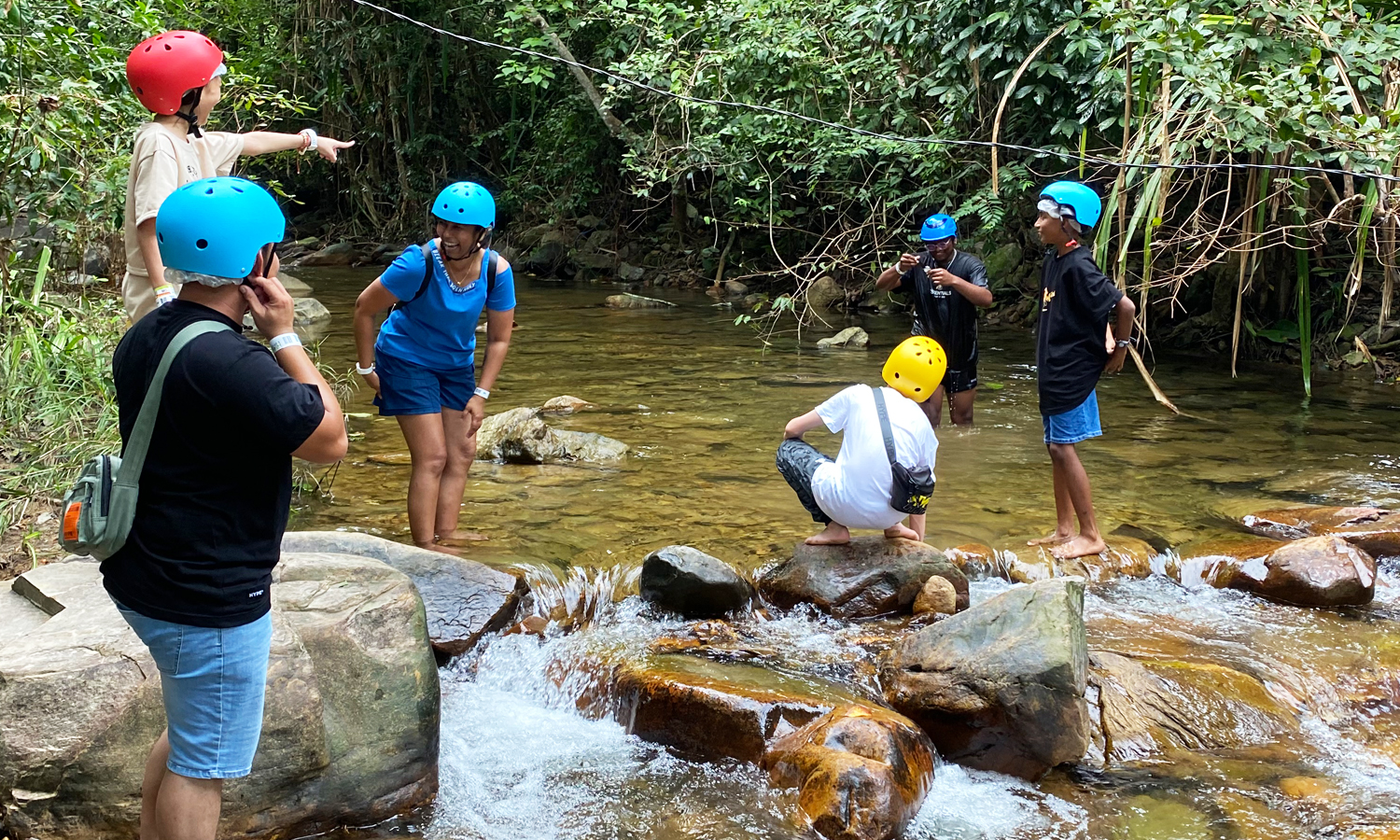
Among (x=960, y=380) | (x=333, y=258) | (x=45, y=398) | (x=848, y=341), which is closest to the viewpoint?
(x=45, y=398)

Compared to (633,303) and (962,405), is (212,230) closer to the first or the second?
(962,405)

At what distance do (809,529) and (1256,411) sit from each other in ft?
14.5

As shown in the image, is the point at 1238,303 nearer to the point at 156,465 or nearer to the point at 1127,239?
the point at 1127,239

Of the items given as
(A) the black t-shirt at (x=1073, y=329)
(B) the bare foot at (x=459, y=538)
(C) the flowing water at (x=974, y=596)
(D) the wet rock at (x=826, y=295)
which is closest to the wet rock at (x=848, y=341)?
(C) the flowing water at (x=974, y=596)

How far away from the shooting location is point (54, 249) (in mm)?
6820

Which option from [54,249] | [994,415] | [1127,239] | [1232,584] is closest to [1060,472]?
[1232,584]

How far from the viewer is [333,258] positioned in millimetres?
20422

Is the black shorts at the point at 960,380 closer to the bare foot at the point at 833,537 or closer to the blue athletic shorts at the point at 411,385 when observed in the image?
the bare foot at the point at 833,537

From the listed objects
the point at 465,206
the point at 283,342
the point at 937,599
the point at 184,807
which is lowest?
the point at 937,599

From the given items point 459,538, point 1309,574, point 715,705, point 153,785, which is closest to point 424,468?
point 459,538

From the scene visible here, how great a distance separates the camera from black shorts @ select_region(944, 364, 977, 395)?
6758 millimetres

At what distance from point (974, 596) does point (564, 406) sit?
398 cm

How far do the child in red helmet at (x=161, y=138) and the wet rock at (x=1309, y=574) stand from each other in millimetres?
4555

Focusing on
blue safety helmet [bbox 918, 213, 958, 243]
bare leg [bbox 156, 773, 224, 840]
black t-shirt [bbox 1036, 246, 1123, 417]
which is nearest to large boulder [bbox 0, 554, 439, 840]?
bare leg [bbox 156, 773, 224, 840]
